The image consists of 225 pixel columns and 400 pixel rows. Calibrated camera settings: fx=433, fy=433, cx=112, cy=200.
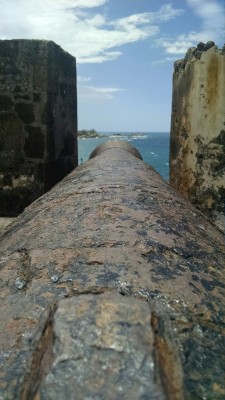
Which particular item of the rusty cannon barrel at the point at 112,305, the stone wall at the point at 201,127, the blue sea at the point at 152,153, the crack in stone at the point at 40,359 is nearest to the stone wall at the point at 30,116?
the blue sea at the point at 152,153

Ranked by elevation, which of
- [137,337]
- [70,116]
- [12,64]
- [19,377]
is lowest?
[19,377]

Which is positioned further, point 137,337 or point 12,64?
point 12,64

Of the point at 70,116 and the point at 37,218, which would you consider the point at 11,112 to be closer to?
the point at 70,116

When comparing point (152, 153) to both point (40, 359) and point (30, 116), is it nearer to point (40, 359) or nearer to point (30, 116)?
point (30, 116)

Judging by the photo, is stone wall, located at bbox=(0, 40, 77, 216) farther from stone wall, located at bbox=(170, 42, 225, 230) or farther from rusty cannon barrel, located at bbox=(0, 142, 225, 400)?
rusty cannon barrel, located at bbox=(0, 142, 225, 400)

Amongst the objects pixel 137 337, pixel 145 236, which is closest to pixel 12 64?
pixel 145 236

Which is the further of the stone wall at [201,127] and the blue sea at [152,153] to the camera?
the blue sea at [152,153]

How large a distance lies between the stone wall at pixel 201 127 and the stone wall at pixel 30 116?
49.5 inches

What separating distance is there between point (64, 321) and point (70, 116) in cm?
440

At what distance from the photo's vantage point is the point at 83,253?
122cm

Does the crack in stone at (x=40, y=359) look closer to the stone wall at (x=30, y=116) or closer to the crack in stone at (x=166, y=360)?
the crack in stone at (x=166, y=360)

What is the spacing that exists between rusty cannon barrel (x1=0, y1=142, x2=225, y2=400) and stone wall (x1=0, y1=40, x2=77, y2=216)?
112 inches

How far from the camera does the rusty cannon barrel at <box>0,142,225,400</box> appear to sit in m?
0.69

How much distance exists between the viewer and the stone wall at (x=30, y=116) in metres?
4.34
